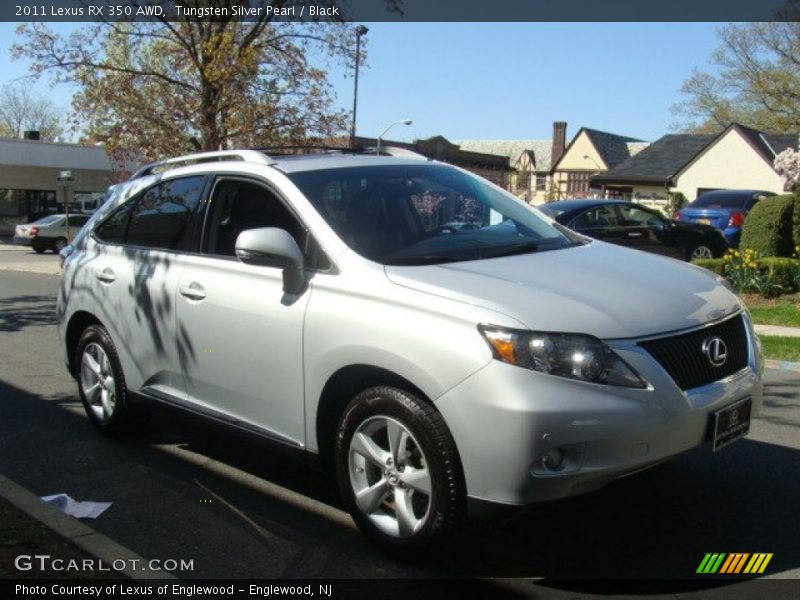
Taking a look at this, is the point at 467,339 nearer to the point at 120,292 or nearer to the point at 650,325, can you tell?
the point at 650,325

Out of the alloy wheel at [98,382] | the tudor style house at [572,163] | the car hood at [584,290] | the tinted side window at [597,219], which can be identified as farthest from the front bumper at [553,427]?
the tudor style house at [572,163]

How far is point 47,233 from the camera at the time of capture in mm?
34719

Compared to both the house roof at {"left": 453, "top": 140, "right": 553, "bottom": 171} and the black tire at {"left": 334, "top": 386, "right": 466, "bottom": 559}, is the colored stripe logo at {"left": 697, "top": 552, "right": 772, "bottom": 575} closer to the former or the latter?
the black tire at {"left": 334, "top": 386, "right": 466, "bottom": 559}

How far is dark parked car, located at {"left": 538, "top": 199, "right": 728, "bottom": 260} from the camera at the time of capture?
14516 millimetres

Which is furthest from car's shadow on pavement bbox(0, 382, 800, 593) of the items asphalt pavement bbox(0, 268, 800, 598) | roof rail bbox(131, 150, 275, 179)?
roof rail bbox(131, 150, 275, 179)

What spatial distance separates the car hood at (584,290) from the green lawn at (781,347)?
4.99 m

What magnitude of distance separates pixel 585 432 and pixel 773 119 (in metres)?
58.1

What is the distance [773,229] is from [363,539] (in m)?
13.4

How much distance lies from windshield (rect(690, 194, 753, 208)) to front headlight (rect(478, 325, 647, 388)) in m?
20.5

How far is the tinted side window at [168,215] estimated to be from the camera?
17.5 feet

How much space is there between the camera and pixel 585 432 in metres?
3.43

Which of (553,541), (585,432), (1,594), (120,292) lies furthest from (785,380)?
(1,594)

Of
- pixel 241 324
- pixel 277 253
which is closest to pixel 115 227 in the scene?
pixel 241 324

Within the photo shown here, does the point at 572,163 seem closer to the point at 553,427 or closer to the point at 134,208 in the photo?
the point at 134,208
